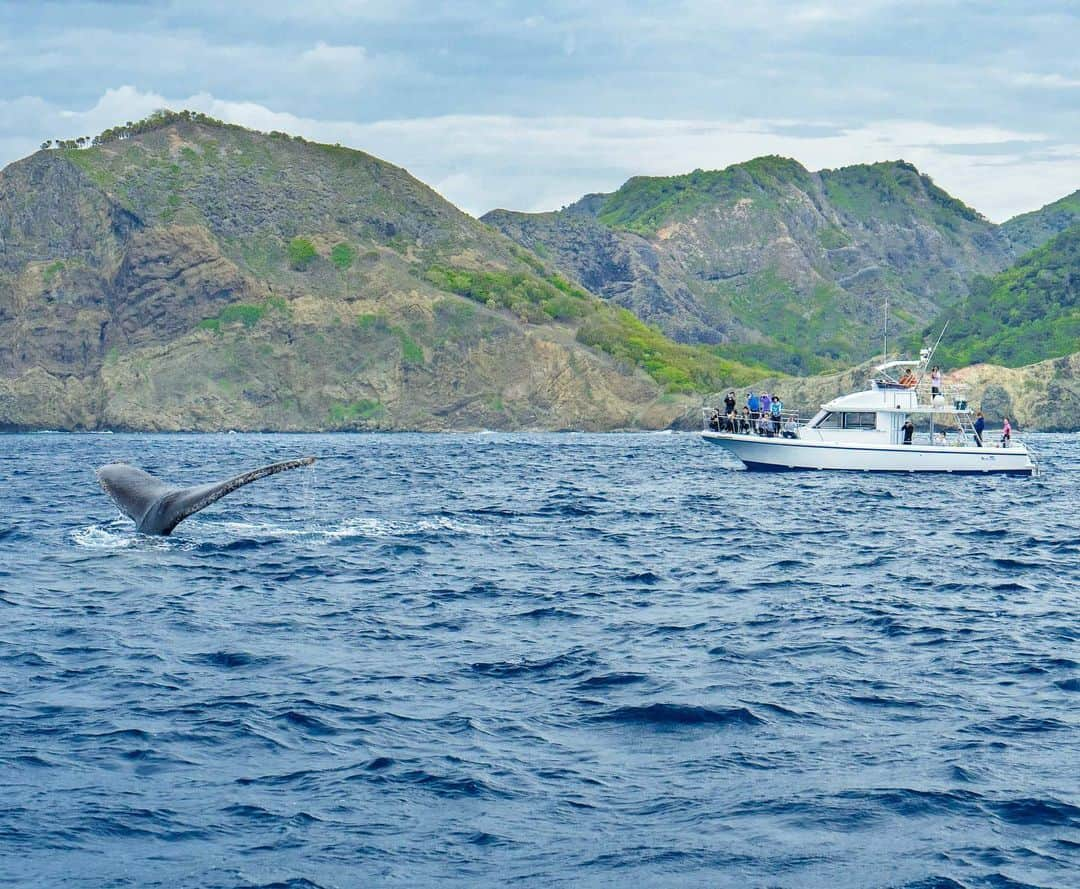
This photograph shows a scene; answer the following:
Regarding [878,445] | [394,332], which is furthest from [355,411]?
[878,445]

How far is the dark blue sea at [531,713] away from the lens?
36.7 feet

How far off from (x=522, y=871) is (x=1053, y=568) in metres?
21.7

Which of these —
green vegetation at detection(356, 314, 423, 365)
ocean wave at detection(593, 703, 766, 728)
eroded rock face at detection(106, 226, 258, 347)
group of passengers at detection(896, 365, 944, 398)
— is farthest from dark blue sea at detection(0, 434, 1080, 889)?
eroded rock face at detection(106, 226, 258, 347)

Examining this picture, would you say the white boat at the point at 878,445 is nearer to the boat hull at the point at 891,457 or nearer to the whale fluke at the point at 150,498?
the boat hull at the point at 891,457

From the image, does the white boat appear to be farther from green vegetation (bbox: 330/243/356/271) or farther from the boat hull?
green vegetation (bbox: 330/243/356/271)

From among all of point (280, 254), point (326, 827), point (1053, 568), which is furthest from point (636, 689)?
point (280, 254)

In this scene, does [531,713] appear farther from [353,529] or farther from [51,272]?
[51,272]

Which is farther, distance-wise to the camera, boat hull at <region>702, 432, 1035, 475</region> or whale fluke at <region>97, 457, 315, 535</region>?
boat hull at <region>702, 432, 1035, 475</region>

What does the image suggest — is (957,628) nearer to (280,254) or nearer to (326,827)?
(326,827)

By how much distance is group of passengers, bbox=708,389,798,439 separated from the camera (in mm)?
67438

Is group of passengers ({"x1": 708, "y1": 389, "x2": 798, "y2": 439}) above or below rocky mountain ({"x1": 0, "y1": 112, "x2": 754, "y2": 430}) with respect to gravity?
below

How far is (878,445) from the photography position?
65188mm

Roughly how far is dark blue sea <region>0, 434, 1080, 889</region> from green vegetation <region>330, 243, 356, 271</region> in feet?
536

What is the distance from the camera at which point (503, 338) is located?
181125 mm
